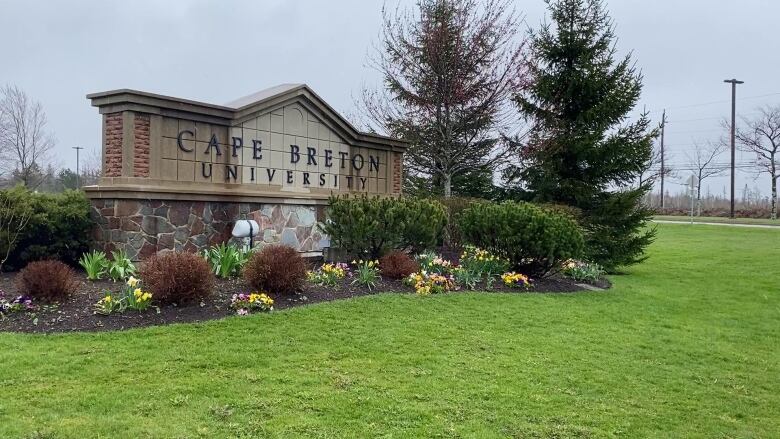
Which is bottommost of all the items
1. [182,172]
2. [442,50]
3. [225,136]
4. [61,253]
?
[61,253]

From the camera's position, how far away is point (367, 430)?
3832mm

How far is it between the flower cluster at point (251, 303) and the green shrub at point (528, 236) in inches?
169

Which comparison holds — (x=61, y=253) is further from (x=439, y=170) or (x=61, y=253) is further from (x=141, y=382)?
(x=439, y=170)

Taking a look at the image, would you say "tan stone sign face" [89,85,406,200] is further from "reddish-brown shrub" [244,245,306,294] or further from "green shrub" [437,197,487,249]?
"reddish-brown shrub" [244,245,306,294]

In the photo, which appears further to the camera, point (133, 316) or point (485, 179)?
point (485, 179)

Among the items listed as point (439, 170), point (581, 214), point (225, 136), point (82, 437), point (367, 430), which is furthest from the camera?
point (439, 170)

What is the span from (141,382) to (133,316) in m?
1.68

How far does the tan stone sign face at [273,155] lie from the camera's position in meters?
9.12

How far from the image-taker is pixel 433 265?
29.8ft

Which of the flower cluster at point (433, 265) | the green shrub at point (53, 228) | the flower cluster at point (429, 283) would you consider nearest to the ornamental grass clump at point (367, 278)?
the flower cluster at point (429, 283)

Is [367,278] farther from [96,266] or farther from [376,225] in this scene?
[96,266]

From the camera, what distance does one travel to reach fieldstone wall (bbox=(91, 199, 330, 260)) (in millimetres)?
8367

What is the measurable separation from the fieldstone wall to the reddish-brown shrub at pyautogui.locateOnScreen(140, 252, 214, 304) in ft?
7.63

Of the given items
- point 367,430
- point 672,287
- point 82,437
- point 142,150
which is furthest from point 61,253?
point 672,287
